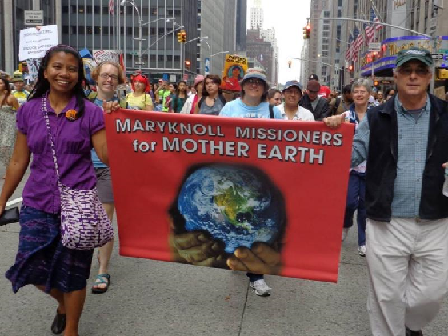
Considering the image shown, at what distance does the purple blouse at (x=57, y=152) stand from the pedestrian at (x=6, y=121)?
6406 mm

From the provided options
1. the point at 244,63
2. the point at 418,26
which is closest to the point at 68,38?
the point at 418,26

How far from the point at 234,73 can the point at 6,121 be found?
432cm

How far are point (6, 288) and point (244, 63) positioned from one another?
4.12 meters

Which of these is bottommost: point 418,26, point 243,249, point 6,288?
point 6,288

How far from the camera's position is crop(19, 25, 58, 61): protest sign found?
14.4 meters

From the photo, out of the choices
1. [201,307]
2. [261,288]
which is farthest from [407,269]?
[201,307]

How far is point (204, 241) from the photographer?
13.5 ft

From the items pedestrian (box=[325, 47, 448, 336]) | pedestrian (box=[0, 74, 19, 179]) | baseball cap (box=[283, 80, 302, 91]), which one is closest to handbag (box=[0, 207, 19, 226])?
pedestrian (box=[325, 47, 448, 336])

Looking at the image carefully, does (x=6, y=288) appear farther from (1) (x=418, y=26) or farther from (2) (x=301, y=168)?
(1) (x=418, y=26)

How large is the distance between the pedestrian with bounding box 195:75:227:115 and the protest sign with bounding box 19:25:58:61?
8102 millimetres

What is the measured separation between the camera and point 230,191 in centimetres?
407

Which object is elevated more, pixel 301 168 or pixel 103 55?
pixel 103 55

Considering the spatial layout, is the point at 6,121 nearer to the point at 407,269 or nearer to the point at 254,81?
the point at 254,81

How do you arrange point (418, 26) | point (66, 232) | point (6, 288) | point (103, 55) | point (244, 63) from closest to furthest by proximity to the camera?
point (66, 232), point (6, 288), point (103, 55), point (244, 63), point (418, 26)
